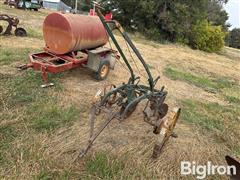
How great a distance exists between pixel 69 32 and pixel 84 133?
2725 mm

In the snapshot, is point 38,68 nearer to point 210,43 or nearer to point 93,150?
point 93,150

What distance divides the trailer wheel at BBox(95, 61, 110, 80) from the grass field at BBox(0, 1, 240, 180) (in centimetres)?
17

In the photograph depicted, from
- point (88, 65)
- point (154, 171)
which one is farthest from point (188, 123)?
point (88, 65)

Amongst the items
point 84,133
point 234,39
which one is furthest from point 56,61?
point 234,39

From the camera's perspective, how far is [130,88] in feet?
16.6

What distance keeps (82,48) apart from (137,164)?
12.6 ft

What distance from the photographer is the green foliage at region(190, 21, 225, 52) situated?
65.3ft

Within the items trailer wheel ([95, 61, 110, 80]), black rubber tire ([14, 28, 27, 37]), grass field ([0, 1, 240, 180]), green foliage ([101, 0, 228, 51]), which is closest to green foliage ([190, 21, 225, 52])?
green foliage ([101, 0, 228, 51])

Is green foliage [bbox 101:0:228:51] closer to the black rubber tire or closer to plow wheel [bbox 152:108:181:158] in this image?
the black rubber tire

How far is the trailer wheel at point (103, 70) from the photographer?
7.14 m

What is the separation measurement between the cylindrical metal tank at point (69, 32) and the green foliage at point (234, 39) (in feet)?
139

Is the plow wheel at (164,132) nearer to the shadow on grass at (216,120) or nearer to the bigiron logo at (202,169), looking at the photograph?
the bigiron logo at (202,169)

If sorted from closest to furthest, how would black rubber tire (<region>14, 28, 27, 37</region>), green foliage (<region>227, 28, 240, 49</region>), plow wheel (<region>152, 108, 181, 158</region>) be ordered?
plow wheel (<region>152, 108, 181, 158</region>) → black rubber tire (<region>14, 28, 27, 37</region>) → green foliage (<region>227, 28, 240, 49</region>)

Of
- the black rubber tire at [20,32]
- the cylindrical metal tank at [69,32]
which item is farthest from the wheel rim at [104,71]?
the black rubber tire at [20,32]
